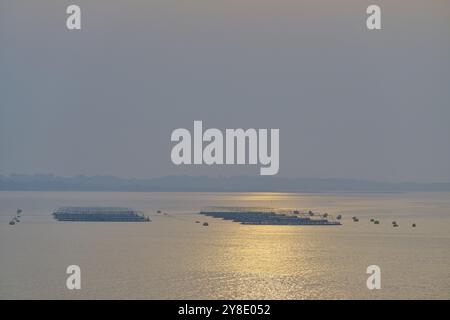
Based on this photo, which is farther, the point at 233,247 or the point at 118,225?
the point at 118,225

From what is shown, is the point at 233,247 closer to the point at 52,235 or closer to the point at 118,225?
the point at 52,235

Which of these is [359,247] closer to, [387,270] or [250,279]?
[387,270]

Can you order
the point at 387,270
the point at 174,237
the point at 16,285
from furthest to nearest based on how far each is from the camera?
the point at 174,237, the point at 387,270, the point at 16,285

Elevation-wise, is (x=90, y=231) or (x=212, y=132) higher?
(x=212, y=132)
